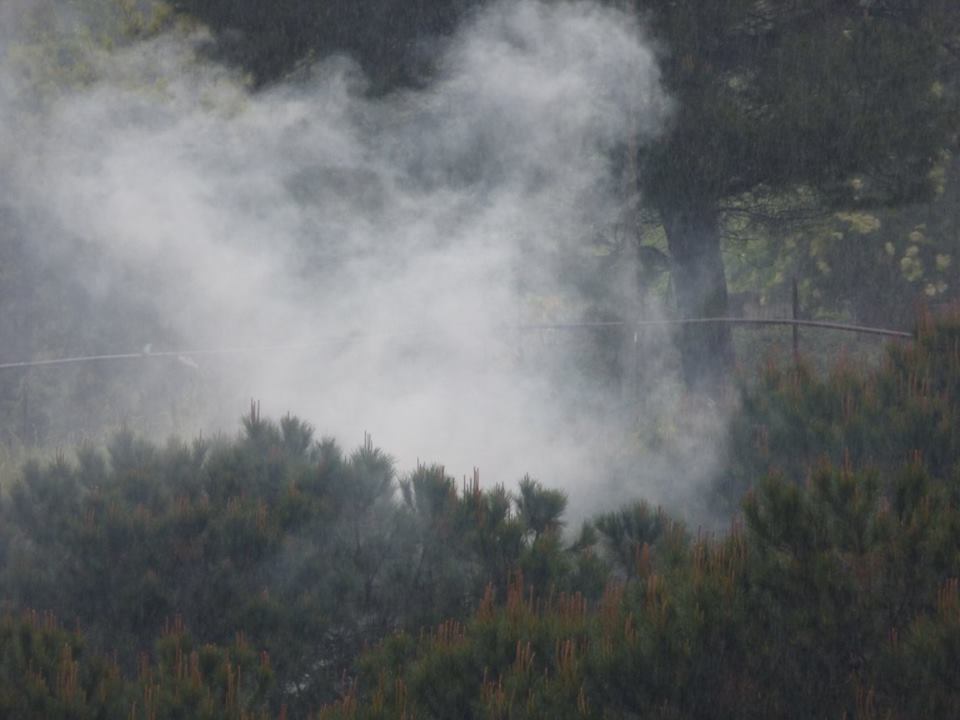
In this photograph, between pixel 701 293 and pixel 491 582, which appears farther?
pixel 701 293

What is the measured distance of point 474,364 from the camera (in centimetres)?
995

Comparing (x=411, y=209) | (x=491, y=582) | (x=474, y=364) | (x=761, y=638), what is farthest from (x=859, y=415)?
(x=411, y=209)

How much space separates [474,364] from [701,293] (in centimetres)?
195

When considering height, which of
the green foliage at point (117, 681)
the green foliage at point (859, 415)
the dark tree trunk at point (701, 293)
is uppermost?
the dark tree trunk at point (701, 293)

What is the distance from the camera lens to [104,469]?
214 inches

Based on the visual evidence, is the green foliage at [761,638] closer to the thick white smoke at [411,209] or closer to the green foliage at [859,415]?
the green foliage at [859,415]

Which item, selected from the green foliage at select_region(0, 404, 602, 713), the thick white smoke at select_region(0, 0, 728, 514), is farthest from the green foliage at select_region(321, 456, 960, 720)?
the thick white smoke at select_region(0, 0, 728, 514)

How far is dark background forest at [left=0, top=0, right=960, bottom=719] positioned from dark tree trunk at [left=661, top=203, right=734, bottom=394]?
33mm

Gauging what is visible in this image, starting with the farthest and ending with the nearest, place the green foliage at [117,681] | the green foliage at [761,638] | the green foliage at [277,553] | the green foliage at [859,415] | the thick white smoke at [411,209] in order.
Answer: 1. the thick white smoke at [411,209]
2. the green foliage at [859,415]
3. the green foliage at [277,553]
4. the green foliage at [117,681]
5. the green foliage at [761,638]

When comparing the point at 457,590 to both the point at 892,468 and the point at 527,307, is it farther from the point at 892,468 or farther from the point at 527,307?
the point at 527,307

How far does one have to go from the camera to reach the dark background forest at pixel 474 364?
3258 mm

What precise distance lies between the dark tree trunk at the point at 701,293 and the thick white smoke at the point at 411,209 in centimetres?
80

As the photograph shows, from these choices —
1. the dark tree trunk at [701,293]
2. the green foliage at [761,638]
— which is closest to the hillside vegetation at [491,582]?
the green foliage at [761,638]

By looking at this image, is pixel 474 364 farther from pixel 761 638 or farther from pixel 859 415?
pixel 761 638
